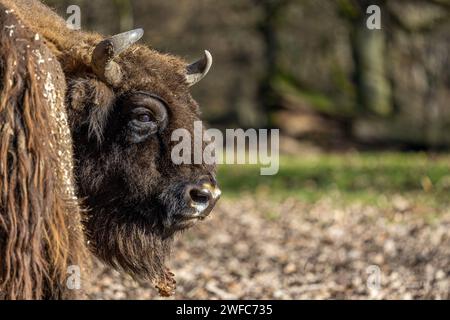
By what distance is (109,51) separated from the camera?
5617mm

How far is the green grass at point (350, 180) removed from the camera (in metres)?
14.9

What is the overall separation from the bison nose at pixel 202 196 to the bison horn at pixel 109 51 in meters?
0.94

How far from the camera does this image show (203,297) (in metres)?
8.12

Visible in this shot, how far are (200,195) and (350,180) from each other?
10916 millimetres

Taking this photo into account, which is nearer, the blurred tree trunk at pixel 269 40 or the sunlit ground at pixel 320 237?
the sunlit ground at pixel 320 237

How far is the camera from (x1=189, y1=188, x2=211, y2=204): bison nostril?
5.59 meters

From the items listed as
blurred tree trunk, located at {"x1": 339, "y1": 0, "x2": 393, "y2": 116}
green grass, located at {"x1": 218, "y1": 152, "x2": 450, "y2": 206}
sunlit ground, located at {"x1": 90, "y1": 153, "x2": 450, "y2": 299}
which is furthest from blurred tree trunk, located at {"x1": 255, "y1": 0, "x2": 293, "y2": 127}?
sunlit ground, located at {"x1": 90, "y1": 153, "x2": 450, "y2": 299}

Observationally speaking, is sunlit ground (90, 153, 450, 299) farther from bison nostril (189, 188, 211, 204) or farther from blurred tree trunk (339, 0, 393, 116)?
blurred tree trunk (339, 0, 393, 116)

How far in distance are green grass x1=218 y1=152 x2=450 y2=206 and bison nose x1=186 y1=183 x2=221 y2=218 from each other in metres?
8.62

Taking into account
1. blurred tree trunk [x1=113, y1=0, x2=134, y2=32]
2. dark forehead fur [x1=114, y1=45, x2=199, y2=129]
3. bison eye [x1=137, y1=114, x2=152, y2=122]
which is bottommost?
bison eye [x1=137, y1=114, x2=152, y2=122]

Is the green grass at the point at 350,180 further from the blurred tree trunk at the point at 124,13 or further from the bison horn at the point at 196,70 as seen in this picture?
the bison horn at the point at 196,70

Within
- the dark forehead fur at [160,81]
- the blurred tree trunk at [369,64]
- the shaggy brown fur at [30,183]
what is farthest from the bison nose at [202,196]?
the blurred tree trunk at [369,64]

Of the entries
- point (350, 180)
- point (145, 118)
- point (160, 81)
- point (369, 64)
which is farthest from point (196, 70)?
point (369, 64)

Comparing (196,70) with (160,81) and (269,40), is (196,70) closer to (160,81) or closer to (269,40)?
(160,81)
